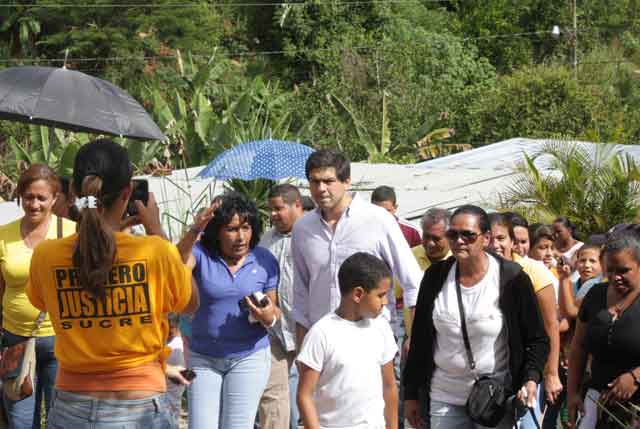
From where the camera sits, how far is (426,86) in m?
35.8

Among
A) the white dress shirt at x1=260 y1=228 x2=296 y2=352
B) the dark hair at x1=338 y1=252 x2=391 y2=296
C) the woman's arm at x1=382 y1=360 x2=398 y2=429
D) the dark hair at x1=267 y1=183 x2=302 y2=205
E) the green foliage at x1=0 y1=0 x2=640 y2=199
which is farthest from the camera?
the green foliage at x1=0 y1=0 x2=640 y2=199

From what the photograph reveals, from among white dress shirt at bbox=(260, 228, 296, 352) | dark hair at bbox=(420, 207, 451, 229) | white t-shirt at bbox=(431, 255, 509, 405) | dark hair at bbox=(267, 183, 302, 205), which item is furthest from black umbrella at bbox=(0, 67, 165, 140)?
white t-shirt at bbox=(431, 255, 509, 405)

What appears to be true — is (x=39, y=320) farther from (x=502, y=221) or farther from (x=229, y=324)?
(x=502, y=221)

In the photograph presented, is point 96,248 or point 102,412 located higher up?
point 96,248

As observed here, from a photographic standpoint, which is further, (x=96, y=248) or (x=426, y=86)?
(x=426, y=86)

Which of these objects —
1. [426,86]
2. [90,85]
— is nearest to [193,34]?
[426,86]

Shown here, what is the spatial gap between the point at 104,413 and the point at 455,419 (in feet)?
7.44

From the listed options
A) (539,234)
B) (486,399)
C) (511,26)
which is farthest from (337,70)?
(486,399)

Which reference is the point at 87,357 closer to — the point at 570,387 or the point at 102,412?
the point at 102,412

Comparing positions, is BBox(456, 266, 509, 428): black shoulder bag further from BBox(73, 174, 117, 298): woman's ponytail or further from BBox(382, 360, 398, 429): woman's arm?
BBox(73, 174, 117, 298): woman's ponytail

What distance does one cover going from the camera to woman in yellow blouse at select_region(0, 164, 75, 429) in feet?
20.1

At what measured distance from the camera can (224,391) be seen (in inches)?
242

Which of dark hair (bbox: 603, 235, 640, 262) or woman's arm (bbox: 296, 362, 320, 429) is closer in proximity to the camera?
woman's arm (bbox: 296, 362, 320, 429)

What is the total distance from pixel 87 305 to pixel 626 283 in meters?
3.10
